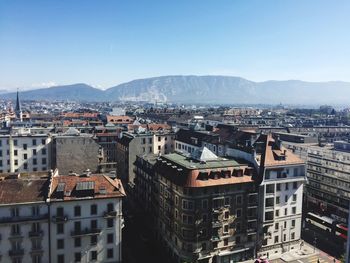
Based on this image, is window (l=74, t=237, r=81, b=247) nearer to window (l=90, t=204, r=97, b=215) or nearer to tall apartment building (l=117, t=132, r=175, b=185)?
window (l=90, t=204, r=97, b=215)

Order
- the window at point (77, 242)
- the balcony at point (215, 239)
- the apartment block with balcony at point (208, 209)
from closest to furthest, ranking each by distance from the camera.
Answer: the window at point (77, 242) < the apartment block with balcony at point (208, 209) < the balcony at point (215, 239)

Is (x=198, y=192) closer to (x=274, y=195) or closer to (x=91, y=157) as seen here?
(x=274, y=195)

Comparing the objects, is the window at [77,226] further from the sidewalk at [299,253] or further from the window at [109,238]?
the sidewalk at [299,253]

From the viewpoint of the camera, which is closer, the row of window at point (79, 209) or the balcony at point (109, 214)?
the row of window at point (79, 209)

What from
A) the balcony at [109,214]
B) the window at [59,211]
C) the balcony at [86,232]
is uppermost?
the window at [59,211]

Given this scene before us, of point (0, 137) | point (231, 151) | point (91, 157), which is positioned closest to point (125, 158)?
point (91, 157)

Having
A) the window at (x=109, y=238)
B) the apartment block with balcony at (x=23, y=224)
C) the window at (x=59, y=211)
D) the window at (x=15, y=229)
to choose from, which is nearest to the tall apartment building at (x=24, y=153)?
the apartment block with balcony at (x=23, y=224)

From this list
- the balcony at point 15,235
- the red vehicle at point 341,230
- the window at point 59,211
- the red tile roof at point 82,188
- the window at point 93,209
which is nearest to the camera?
the balcony at point 15,235

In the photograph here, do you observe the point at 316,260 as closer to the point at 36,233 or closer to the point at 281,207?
the point at 281,207

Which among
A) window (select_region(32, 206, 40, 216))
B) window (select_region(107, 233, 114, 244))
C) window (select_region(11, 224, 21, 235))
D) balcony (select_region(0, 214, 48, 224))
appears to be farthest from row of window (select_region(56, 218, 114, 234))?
window (select_region(11, 224, 21, 235))
